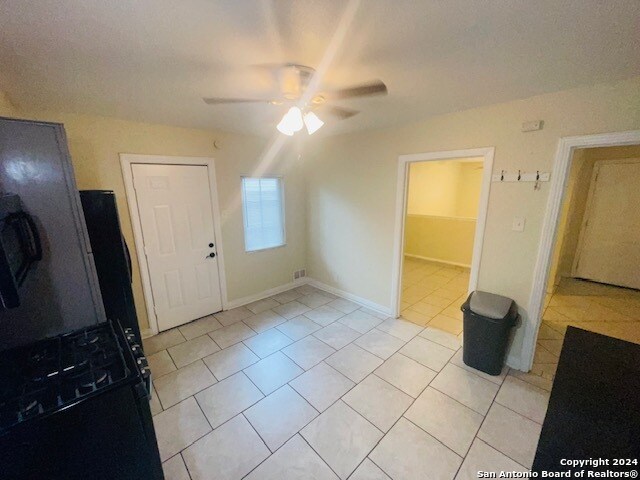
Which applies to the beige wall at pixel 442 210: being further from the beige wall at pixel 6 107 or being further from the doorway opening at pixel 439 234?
the beige wall at pixel 6 107

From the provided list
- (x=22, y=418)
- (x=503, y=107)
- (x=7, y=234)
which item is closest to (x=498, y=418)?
(x=503, y=107)

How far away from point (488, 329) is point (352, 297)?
1.89 m

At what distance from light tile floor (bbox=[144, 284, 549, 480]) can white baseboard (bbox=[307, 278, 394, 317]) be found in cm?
33

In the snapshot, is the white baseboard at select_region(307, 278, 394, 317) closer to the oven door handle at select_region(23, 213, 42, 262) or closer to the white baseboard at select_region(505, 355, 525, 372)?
the white baseboard at select_region(505, 355, 525, 372)

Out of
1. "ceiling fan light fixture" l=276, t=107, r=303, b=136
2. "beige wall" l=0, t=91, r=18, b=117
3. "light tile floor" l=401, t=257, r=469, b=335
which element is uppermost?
"beige wall" l=0, t=91, r=18, b=117

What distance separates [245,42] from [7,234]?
1.39 m

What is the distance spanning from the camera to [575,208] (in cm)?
418

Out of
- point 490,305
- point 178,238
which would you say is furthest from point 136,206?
point 490,305

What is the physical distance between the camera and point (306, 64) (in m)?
1.46

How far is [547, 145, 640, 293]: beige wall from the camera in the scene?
373 centimetres

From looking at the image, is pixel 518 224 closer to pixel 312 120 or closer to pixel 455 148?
pixel 455 148

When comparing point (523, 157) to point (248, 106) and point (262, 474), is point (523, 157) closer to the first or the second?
point (248, 106)

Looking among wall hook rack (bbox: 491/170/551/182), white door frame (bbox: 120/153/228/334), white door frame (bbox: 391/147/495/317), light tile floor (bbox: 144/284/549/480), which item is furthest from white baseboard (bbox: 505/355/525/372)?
white door frame (bbox: 120/153/228/334)

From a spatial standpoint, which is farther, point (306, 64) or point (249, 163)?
point (249, 163)
